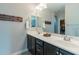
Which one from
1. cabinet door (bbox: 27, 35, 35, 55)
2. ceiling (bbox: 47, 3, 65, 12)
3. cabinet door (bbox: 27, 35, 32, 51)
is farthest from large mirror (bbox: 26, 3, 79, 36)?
cabinet door (bbox: 27, 35, 32, 51)

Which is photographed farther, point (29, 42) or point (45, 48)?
point (29, 42)

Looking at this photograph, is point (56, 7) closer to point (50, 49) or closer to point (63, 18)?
point (63, 18)

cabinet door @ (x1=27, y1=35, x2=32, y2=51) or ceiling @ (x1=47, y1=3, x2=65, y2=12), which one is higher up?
ceiling @ (x1=47, y1=3, x2=65, y2=12)

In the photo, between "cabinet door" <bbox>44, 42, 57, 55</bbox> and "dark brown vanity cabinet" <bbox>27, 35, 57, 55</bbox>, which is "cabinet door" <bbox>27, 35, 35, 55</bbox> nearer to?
"dark brown vanity cabinet" <bbox>27, 35, 57, 55</bbox>

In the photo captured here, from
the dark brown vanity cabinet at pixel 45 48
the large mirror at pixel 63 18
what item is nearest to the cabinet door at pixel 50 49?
the dark brown vanity cabinet at pixel 45 48

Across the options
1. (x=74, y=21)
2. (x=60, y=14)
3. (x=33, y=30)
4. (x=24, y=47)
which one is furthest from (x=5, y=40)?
(x=74, y=21)

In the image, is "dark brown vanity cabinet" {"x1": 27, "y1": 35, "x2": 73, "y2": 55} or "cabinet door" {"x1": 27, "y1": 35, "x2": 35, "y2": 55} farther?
"cabinet door" {"x1": 27, "y1": 35, "x2": 35, "y2": 55}

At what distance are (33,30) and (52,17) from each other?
1385mm

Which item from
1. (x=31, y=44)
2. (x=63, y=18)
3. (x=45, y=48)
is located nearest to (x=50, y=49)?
(x=45, y=48)

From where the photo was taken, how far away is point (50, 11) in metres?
2.66

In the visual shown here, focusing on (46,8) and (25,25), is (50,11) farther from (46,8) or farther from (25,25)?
(25,25)

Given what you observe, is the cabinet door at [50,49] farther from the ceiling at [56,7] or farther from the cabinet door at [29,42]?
the cabinet door at [29,42]

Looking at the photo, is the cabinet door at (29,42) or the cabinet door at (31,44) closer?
the cabinet door at (31,44)

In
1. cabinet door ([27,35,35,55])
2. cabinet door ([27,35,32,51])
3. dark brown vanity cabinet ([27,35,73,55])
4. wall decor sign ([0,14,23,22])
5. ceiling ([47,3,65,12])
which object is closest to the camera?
dark brown vanity cabinet ([27,35,73,55])
